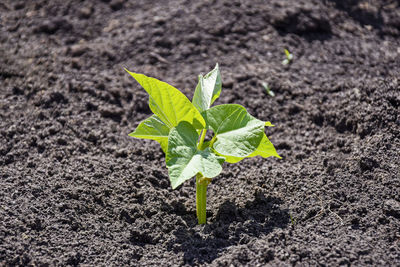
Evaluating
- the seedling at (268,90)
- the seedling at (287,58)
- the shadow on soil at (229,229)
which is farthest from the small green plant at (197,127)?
the seedling at (287,58)

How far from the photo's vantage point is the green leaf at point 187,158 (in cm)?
170

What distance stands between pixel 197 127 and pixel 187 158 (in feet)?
0.56

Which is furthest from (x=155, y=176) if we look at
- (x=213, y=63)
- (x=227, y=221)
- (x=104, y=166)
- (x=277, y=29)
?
(x=277, y=29)

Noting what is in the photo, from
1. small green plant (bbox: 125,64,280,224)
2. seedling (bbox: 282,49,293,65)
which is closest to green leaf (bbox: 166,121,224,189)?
small green plant (bbox: 125,64,280,224)

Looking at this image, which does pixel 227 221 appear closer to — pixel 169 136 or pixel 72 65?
pixel 169 136

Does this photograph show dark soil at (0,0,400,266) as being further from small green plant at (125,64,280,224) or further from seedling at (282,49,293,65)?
small green plant at (125,64,280,224)

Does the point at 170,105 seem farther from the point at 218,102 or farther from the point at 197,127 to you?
the point at 218,102

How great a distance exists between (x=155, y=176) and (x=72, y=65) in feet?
3.61

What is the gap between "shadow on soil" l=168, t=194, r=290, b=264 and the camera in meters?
1.96

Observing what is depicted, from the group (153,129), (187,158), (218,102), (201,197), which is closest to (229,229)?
(201,197)

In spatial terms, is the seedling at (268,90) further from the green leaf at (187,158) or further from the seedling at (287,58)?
the green leaf at (187,158)

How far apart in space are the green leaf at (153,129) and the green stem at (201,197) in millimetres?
221

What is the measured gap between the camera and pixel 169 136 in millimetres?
1789

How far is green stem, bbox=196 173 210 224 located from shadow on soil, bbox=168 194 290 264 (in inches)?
1.8
